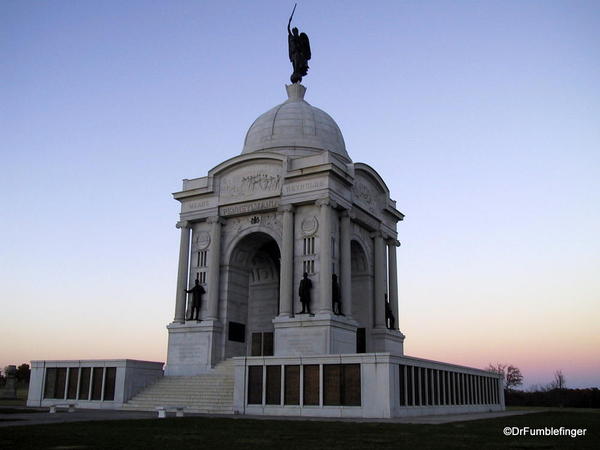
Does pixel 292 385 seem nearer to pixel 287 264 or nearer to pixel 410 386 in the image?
pixel 410 386

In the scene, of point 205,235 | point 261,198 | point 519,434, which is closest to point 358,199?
point 261,198

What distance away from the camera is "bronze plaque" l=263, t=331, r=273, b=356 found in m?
41.5

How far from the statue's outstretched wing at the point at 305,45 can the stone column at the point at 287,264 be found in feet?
56.1

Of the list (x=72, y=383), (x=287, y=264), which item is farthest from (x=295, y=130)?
(x=72, y=383)

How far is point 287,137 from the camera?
4350cm

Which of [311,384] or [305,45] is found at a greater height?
[305,45]

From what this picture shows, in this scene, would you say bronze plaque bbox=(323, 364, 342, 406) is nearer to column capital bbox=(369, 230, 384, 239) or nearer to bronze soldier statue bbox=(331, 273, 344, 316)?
bronze soldier statue bbox=(331, 273, 344, 316)

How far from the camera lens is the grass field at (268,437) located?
13266 millimetres

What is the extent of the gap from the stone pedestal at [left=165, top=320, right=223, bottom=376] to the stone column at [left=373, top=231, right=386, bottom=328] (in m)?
10.8

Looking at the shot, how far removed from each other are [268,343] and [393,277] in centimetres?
1012

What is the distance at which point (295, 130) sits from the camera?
4369 cm

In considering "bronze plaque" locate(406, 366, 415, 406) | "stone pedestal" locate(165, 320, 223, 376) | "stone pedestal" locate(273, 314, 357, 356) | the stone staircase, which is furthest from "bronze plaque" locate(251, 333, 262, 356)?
"bronze plaque" locate(406, 366, 415, 406)

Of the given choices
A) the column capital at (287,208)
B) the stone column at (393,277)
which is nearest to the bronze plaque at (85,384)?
the column capital at (287,208)

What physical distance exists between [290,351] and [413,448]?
71.2 feet
